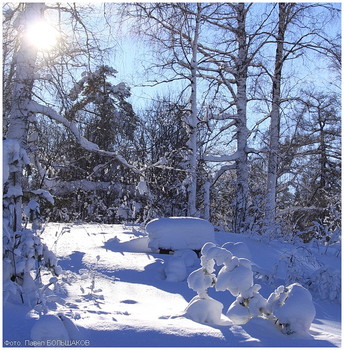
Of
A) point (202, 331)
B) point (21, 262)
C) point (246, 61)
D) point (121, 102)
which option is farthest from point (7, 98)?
point (121, 102)

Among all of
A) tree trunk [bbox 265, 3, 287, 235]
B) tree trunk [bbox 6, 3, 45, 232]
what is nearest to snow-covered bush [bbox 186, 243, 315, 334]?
tree trunk [bbox 6, 3, 45, 232]

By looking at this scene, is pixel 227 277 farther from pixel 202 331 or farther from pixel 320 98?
pixel 320 98

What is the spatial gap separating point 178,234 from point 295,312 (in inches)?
144

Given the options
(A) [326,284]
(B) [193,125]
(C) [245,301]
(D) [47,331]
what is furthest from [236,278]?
(B) [193,125]

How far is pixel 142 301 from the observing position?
4574mm

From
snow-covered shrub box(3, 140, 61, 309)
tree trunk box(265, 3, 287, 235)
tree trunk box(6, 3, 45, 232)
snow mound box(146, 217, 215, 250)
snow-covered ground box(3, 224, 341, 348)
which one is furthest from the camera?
tree trunk box(265, 3, 287, 235)

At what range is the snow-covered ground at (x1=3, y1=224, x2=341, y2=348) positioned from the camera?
320cm

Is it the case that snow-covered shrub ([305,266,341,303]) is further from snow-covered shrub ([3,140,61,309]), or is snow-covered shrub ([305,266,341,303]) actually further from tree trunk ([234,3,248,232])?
tree trunk ([234,3,248,232])

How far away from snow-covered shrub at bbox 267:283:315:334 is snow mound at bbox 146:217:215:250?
11.3 ft

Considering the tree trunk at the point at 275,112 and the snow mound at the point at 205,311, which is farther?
the tree trunk at the point at 275,112

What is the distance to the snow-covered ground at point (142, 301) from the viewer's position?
3197 mm

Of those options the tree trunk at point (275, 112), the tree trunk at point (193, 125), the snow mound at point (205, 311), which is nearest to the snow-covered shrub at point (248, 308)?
the snow mound at point (205, 311)

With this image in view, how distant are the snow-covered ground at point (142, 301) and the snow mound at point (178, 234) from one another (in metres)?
0.29

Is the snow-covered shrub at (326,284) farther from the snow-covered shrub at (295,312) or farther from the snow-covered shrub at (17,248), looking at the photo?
the snow-covered shrub at (17,248)
